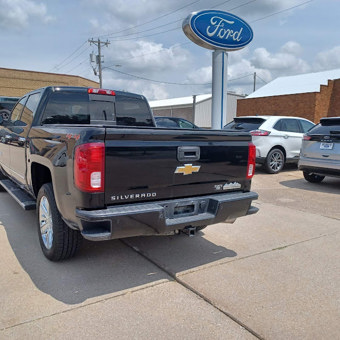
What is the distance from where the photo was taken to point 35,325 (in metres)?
2.58

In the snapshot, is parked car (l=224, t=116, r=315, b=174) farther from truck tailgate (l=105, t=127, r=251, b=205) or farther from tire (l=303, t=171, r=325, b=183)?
truck tailgate (l=105, t=127, r=251, b=205)

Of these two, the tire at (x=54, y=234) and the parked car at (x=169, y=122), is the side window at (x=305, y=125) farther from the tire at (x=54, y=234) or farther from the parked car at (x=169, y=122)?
the tire at (x=54, y=234)

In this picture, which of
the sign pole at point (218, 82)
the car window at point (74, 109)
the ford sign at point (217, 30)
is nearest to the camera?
the car window at point (74, 109)

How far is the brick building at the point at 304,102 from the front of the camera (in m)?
20.8

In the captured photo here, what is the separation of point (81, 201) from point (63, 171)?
41 cm

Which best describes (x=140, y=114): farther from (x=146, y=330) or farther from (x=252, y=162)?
(x=146, y=330)

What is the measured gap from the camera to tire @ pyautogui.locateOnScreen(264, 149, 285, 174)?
955 centimetres

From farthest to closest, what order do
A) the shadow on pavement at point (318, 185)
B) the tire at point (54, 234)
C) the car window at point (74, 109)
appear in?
1. the shadow on pavement at point (318, 185)
2. the car window at point (74, 109)
3. the tire at point (54, 234)

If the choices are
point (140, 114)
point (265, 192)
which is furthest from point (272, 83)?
point (140, 114)

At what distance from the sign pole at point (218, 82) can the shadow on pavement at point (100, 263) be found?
17.7 ft

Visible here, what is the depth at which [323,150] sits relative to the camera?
7.66 metres

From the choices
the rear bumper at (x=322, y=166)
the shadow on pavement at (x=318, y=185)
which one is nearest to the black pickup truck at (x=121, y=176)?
the rear bumper at (x=322, y=166)

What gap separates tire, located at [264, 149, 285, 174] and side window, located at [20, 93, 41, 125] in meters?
6.58

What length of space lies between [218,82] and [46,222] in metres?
6.80
